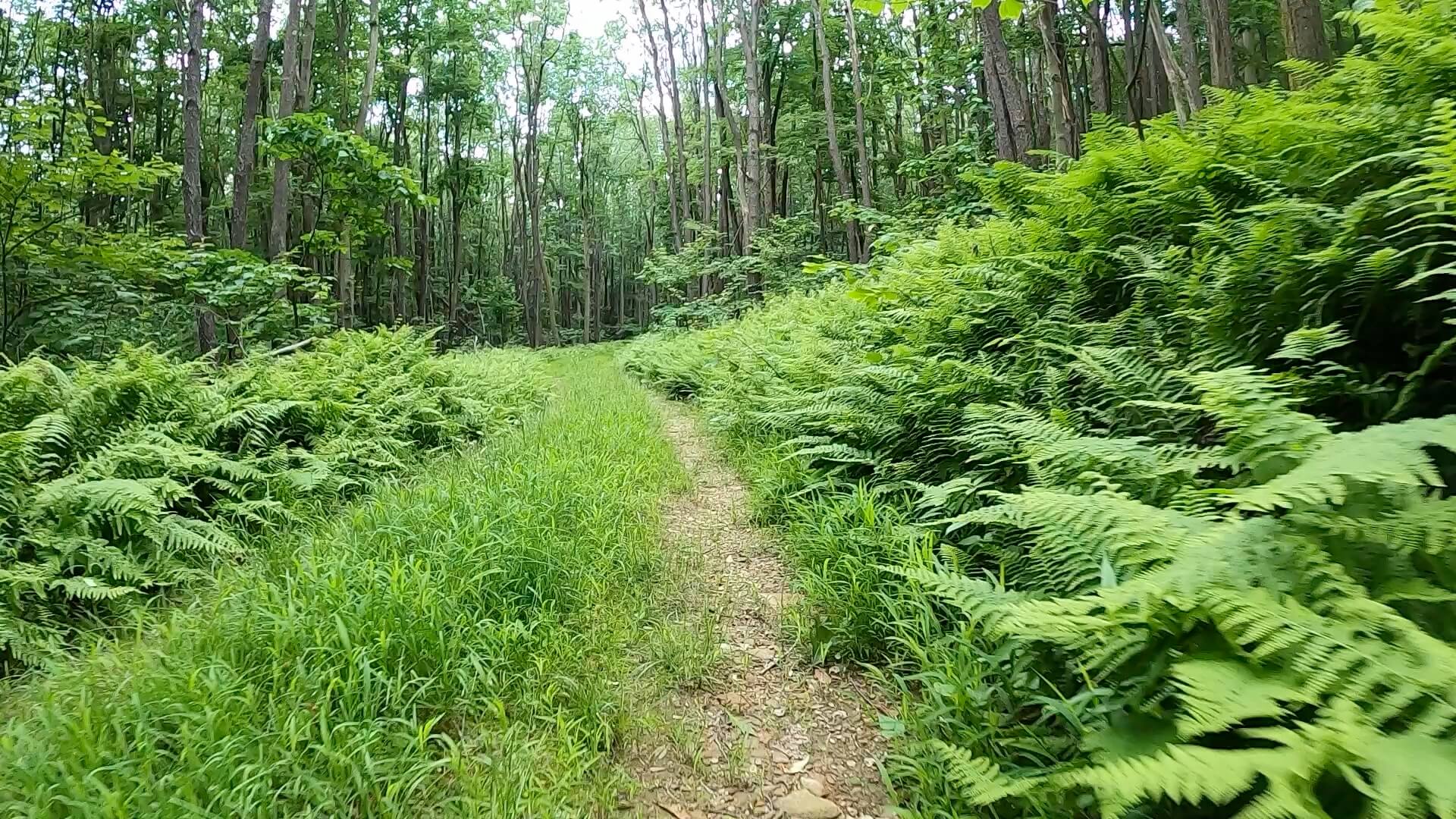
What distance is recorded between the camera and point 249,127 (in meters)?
9.63

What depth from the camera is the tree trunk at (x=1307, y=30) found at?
5.56 metres

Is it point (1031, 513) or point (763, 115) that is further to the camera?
point (763, 115)

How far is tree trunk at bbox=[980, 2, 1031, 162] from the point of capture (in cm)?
816

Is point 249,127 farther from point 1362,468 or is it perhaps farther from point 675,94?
point 675,94

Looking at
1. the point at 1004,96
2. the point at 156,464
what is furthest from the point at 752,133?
the point at 156,464

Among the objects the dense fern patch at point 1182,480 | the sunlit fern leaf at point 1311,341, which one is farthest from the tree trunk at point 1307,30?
the sunlit fern leaf at point 1311,341

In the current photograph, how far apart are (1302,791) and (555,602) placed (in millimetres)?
2471

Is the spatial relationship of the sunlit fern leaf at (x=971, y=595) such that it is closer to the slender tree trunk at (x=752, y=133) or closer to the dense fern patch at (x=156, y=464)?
the dense fern patch at (x=156, y=464)

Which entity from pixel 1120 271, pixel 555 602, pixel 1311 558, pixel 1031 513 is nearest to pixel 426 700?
pixel 555 602

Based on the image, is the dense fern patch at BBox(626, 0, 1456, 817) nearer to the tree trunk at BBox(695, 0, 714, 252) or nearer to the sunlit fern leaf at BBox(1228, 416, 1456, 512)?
the sunlit fern leaf at BBox(1228, 416, 1456, 512)

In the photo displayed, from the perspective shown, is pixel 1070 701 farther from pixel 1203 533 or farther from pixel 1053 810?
pixel 1203 533

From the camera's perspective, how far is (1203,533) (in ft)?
5.23

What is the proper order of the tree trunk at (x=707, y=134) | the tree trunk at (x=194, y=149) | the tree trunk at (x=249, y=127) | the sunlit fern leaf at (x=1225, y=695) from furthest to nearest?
the tree trunk at (x=707, y=134) → the tree trunk at (x=249, y=127) → the tree trunk at (x=194, y=149) → the sunlit fern leaf at (x=1225, y=695)

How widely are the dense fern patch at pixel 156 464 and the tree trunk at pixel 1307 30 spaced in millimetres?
8548
